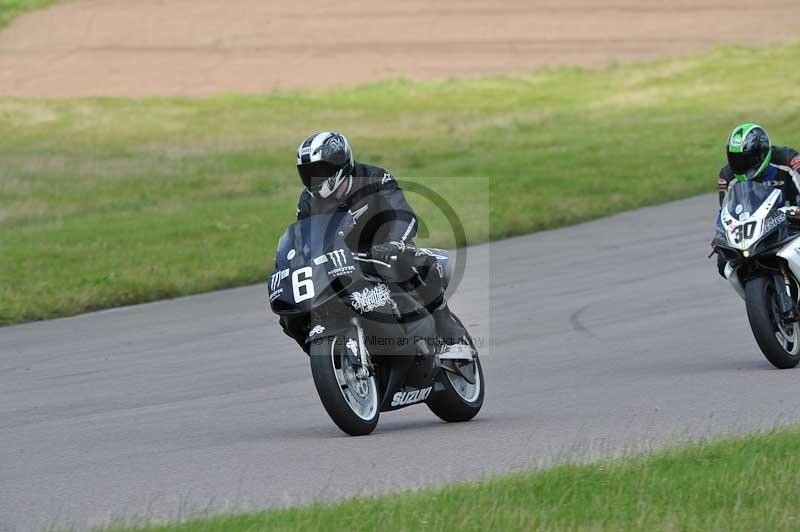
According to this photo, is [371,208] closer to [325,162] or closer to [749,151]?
[325,162]

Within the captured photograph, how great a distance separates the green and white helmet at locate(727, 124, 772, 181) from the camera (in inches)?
420

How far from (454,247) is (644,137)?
13060mm

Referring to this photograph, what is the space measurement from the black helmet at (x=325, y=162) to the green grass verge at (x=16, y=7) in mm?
55611

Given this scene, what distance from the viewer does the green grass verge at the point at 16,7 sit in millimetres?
61684

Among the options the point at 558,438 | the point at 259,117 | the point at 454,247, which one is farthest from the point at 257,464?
the point at 259,117

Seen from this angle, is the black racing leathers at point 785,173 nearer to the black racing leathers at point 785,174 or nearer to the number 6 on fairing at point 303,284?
the black racing leathers at point 785,174

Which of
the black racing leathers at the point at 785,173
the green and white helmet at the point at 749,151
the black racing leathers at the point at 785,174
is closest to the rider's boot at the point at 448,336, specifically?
the black racing leathers at the point at 785,174

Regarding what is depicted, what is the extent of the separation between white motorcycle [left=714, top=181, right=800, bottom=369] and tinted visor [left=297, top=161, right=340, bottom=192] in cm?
354

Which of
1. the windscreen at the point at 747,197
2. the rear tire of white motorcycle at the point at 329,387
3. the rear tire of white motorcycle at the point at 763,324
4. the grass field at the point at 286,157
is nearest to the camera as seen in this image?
the rear tire of white motorcycle at the point at 329,387

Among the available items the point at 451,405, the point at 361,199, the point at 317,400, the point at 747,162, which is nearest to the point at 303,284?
the point at 361,199

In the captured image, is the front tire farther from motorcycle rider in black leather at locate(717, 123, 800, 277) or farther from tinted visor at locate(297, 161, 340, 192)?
motorcycle rider in black leather at locate(717, 123, 800, 277)

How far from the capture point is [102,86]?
2042 inches

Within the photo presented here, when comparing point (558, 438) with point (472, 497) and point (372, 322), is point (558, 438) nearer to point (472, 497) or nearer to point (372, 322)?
point (372, 322)

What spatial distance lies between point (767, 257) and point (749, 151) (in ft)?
2.52
